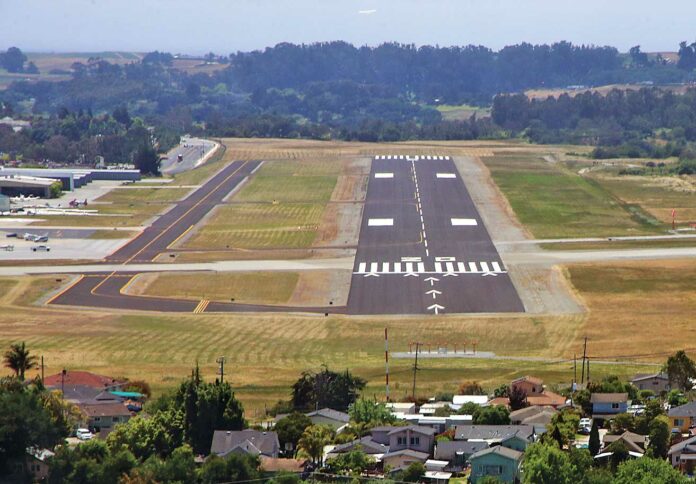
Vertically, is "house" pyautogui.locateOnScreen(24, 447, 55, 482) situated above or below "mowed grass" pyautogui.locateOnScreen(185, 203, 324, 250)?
above

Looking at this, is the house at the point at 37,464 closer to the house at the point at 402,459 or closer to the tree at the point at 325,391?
the house at the point at 402,459

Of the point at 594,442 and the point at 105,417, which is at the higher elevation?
the point at 594,442

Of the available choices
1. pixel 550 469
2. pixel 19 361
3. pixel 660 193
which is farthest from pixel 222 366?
pixel 660 193

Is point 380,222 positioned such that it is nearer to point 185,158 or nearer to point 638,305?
point 638,305

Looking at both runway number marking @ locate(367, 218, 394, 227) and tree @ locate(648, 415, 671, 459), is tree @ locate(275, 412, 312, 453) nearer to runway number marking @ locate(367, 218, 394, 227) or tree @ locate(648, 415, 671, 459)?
tree @ locate(648, 415, 671, 459)

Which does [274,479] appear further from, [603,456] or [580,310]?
[580,310]

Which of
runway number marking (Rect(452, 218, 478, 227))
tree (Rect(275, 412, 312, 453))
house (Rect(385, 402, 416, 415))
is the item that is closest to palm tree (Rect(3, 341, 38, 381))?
tree (Rect(275, 412, 312, 453))
